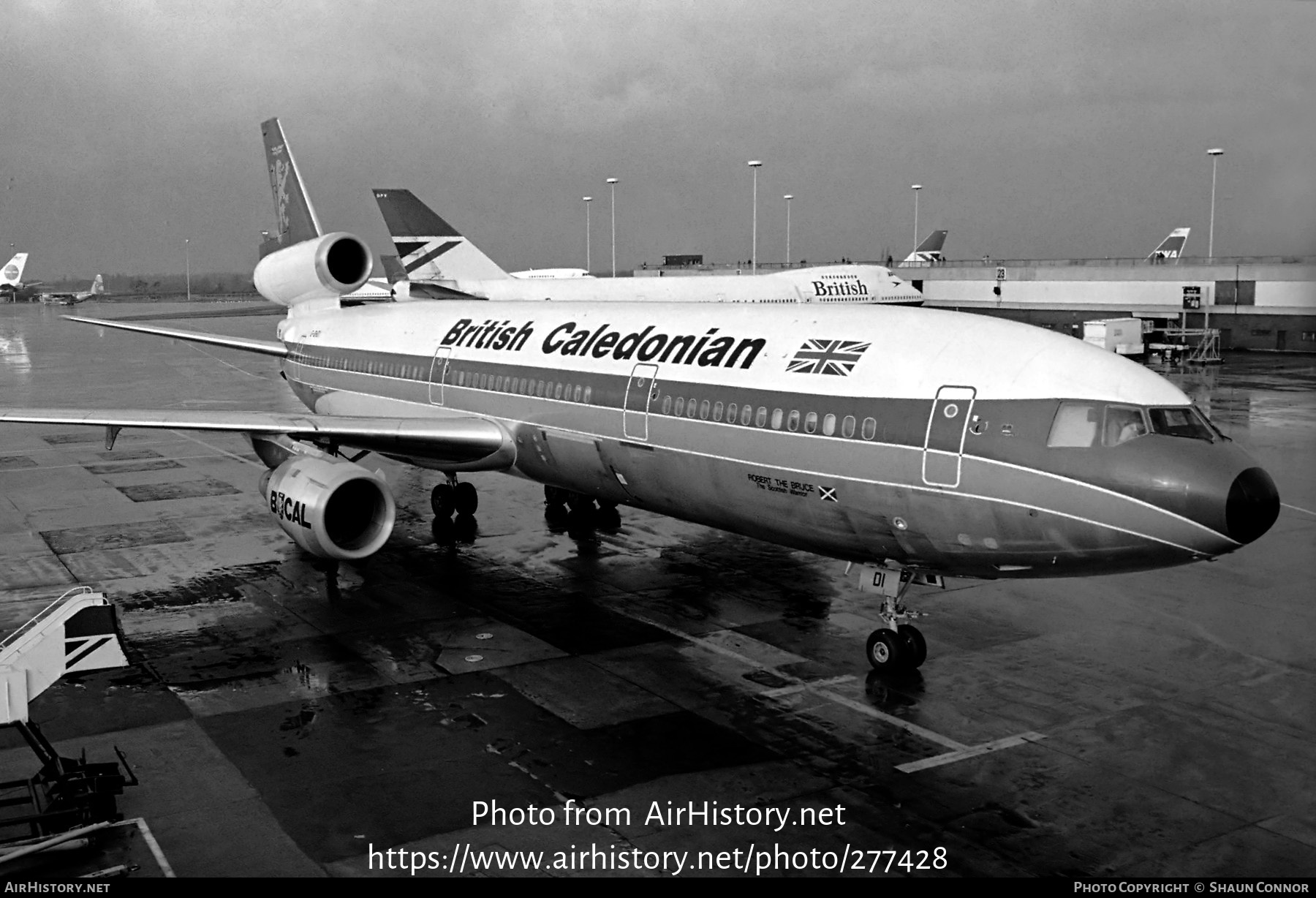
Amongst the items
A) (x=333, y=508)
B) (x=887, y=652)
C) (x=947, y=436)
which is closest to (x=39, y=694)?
(x=333, y=508)

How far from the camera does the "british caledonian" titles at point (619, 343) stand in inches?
598

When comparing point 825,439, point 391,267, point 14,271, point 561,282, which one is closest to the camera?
point 825,439

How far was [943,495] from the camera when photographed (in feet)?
39.5

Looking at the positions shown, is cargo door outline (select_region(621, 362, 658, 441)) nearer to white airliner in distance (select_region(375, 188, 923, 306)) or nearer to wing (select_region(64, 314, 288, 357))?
wing (select_region(64, 314, 288, 357))

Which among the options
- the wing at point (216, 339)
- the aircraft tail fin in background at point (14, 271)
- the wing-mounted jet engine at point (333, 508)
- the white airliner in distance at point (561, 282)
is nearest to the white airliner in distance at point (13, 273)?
the aircraft tail fin in background at point (14, 271)

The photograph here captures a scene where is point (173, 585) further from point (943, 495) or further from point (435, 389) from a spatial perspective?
point (943, 495)

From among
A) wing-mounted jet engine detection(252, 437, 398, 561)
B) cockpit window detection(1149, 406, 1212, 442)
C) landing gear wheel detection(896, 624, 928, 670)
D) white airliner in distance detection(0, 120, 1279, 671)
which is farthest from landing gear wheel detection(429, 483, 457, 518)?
cockpit window detection(1149, 406, 1212, 442)

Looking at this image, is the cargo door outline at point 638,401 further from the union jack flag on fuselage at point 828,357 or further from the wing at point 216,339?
the wing at point 216,339

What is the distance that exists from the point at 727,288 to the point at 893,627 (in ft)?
127

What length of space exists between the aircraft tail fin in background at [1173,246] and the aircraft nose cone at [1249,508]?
82.9 m

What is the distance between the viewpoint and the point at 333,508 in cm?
1681

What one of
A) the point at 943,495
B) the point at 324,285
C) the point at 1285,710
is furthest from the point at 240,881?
the point at 324,285

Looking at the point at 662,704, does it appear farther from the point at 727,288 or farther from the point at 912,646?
the point at 727,288

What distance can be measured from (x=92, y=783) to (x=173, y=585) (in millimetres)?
8589
